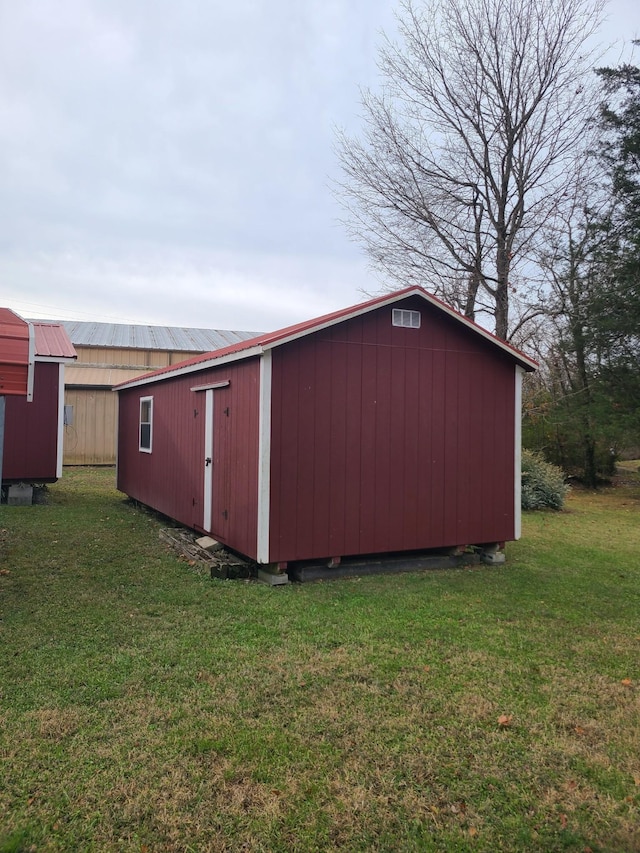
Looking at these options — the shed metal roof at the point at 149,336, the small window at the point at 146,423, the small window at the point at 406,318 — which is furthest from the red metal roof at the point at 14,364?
the shed metal roof at the point at 149,336

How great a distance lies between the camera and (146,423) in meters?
10.9

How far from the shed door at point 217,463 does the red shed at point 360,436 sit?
1.0 inches

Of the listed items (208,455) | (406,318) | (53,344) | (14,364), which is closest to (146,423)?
(53,344)

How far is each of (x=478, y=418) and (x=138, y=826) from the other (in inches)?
242

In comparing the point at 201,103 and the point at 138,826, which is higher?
the point at 201,103

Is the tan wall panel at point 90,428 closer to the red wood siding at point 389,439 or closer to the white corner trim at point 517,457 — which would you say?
the red wood siding at point 389,439

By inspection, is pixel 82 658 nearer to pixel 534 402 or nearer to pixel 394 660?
pixel 394 660

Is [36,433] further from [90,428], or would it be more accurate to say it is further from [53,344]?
[90,428]

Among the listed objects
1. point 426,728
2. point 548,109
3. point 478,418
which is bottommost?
point 426,728

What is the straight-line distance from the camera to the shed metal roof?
21.7 metres

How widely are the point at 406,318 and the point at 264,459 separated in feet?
8.16

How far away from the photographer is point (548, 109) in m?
15.2

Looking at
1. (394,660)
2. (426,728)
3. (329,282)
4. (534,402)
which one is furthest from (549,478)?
(426,728)

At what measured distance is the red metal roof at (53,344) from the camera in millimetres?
10750
